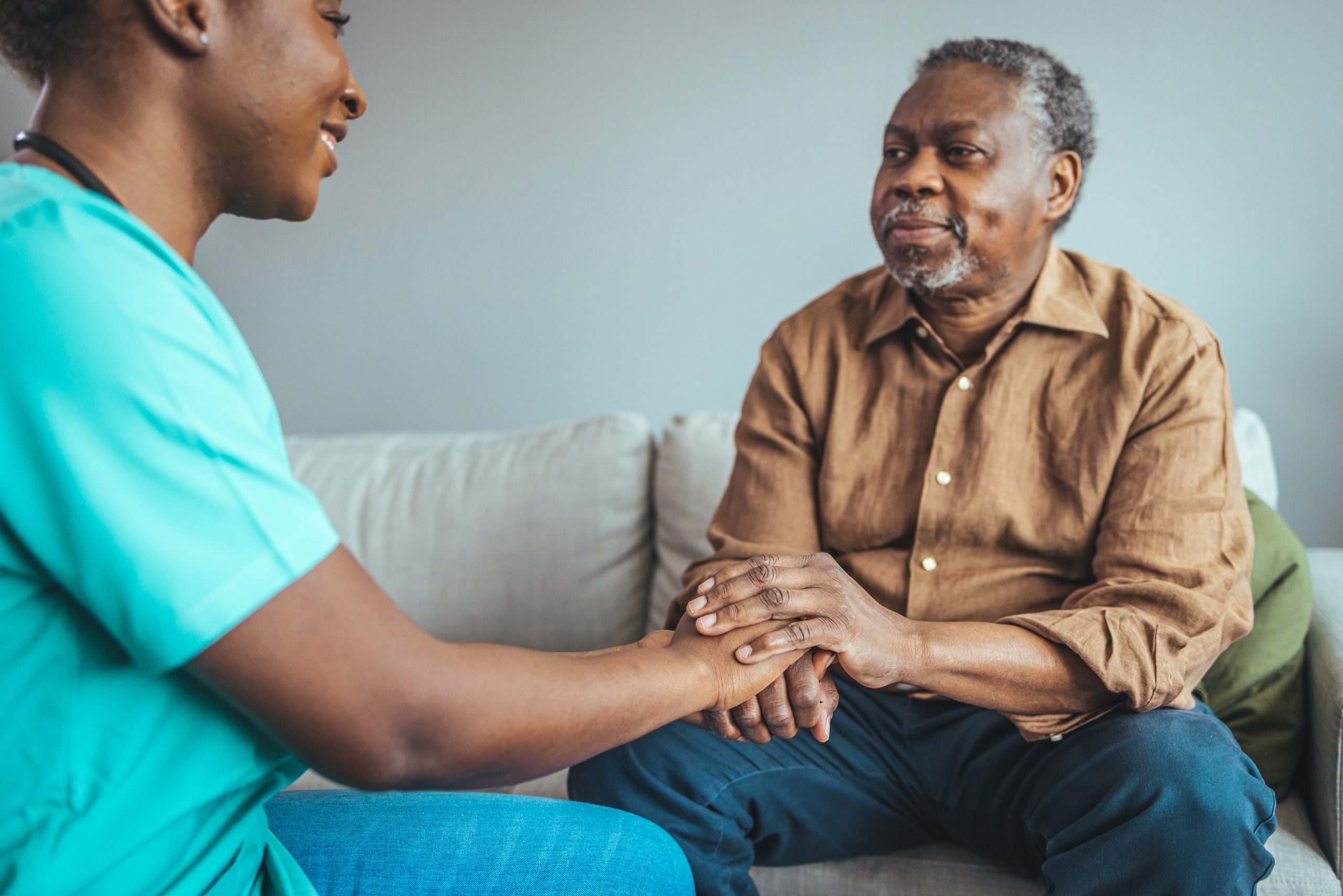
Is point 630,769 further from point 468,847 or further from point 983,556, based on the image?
point 983,556

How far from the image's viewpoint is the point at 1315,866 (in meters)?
1.29

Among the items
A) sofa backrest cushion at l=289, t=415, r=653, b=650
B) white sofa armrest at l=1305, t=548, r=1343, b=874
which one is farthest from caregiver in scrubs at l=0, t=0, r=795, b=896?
sofa backrest cushion at l=289, t=415, r=653, b=650

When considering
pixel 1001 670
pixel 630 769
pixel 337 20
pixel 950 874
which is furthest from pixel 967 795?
pixel 337 20

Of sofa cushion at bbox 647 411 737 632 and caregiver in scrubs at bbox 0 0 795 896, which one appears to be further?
sofa cushion at bbox 647 411 737 632

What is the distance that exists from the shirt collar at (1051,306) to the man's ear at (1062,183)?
0.06 metres

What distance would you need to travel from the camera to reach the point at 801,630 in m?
1.18

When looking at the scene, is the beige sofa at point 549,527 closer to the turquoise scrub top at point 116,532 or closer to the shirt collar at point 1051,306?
the shirt collar at point 1051,306

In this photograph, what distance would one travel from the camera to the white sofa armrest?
1.31 metres

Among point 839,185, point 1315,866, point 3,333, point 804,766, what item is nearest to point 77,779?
point 3,333

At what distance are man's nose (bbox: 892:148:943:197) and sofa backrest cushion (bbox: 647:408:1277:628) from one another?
606 mm

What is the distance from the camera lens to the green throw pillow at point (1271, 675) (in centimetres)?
144

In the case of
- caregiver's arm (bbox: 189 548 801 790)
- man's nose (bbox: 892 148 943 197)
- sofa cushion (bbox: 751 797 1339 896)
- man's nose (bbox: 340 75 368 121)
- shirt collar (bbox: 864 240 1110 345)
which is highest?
man's nose (bbox: 340 75 368 121)

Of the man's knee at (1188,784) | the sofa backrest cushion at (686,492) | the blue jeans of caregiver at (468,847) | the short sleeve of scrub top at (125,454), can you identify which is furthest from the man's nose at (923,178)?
the short sleeve of scrub top at (125,454)

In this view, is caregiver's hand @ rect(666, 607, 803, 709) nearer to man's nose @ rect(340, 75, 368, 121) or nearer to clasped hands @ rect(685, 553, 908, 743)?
clasped hands @ rect(685, 553, 908, 743)
